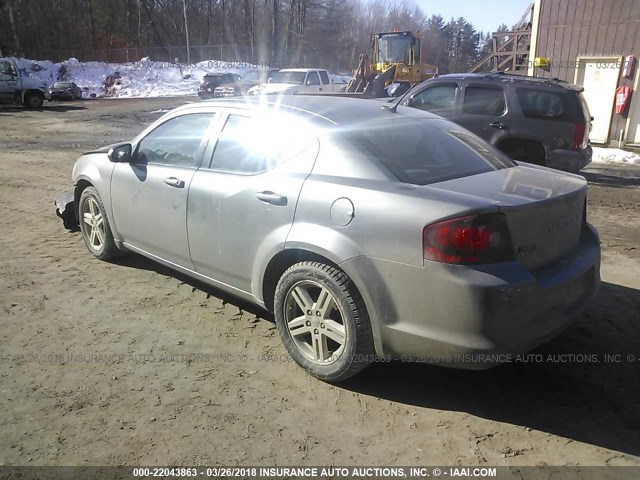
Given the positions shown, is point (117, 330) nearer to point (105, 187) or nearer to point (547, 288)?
point (105, 187)

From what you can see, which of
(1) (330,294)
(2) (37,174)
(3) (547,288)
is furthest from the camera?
(2) (37,174)

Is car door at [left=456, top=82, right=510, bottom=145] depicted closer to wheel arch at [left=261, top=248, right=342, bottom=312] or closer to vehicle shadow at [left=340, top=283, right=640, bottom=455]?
vehicle shadow at [left=340, top=283, right=640, bottom=455]

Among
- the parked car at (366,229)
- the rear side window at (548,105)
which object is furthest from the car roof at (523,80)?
the parked car at (366,229)

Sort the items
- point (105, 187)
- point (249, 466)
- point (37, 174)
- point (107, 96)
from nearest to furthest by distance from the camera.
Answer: point (249, 466), point (105, 187), point (37, 174), point (107, 96)

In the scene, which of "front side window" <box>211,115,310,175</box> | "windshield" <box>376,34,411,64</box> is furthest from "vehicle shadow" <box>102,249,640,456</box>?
"windshield" <box>376,34,411,64</box>

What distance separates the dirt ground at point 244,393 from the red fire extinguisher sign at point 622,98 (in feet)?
35.6

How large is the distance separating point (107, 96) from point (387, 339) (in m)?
37.4

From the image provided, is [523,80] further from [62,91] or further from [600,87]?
[62,91]

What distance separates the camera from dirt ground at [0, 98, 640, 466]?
2594 millimetres

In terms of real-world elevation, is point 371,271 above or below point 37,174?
above

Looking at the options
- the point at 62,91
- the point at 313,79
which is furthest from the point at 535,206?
the point at 62,91


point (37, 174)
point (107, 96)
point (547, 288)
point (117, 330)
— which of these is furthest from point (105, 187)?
point (107, 96)

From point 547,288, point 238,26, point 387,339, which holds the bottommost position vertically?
point 387,339

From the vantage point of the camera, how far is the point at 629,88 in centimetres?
1342
